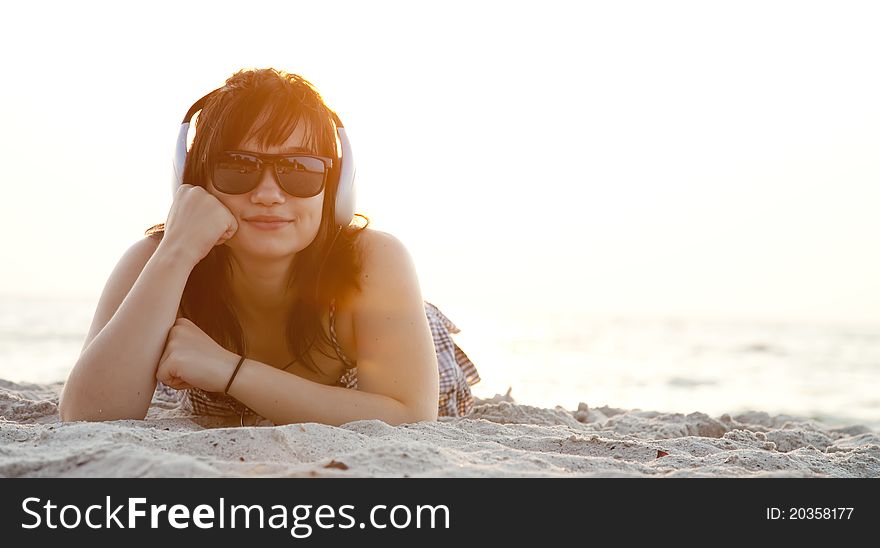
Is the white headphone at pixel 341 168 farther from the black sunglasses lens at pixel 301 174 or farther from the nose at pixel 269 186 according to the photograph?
the nose at pixel 269 186

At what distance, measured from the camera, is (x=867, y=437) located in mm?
4160

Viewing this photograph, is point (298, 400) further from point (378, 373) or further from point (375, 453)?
point (375, 453)

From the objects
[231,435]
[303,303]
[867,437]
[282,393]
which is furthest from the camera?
[867,437]

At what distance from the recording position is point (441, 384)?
4121 millimetres

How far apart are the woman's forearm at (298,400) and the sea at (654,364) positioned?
2.26 meters

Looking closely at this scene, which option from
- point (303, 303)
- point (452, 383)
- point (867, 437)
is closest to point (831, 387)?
point (867, 437)

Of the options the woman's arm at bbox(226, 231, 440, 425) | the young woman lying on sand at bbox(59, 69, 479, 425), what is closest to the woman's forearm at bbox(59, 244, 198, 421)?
→ the young woman lying on sand at bbox(59, 69, 479, 425)

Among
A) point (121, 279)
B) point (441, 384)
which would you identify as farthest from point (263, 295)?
point (441, 384)

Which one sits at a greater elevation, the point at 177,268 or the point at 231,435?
the point at 177,268

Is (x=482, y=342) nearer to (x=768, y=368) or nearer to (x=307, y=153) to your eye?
(x=768, y=368)

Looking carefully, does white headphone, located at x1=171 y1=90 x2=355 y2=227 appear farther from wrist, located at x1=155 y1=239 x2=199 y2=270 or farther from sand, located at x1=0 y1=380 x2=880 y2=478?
sand, located at x1=0 y1=380 x2=880 y2=478

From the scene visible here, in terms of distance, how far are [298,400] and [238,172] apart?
869 millimetres

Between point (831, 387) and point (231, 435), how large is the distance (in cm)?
1143
